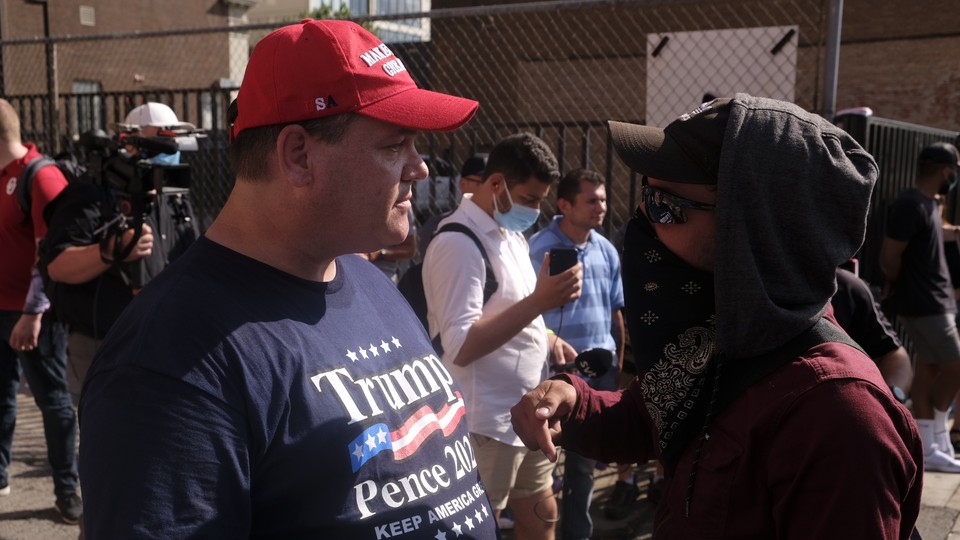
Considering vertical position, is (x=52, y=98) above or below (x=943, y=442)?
above

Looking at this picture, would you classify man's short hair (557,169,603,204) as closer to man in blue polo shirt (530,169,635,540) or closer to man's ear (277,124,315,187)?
man in blue polo shirt (530,169,635,540)

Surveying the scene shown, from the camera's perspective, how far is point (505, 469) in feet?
11.5

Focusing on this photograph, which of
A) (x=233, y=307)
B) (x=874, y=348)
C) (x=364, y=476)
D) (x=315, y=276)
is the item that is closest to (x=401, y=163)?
(x=315, y=276)

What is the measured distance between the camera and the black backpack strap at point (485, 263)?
11.3ft

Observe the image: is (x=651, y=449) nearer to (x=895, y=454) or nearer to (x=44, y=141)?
(x=895, y=454)

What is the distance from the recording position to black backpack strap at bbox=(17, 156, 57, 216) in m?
4.37

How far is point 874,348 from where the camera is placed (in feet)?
11.5

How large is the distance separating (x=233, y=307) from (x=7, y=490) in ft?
14.3

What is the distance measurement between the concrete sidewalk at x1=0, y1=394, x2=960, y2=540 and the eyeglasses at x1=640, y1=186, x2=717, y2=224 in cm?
336

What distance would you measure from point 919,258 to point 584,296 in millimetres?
2726

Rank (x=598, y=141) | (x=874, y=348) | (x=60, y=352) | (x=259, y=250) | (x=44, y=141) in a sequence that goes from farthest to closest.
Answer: (x=598, y=141) → (x=44, y=141) → (x=60, y=352) → (x=874, y=348) → (x=259, y=250)

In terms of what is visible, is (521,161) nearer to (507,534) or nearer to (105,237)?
(105,237)

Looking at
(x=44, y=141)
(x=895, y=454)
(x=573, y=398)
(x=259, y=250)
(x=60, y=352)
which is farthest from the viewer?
(x=44, y=141)

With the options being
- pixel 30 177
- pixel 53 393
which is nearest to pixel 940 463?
pixel 53 393
